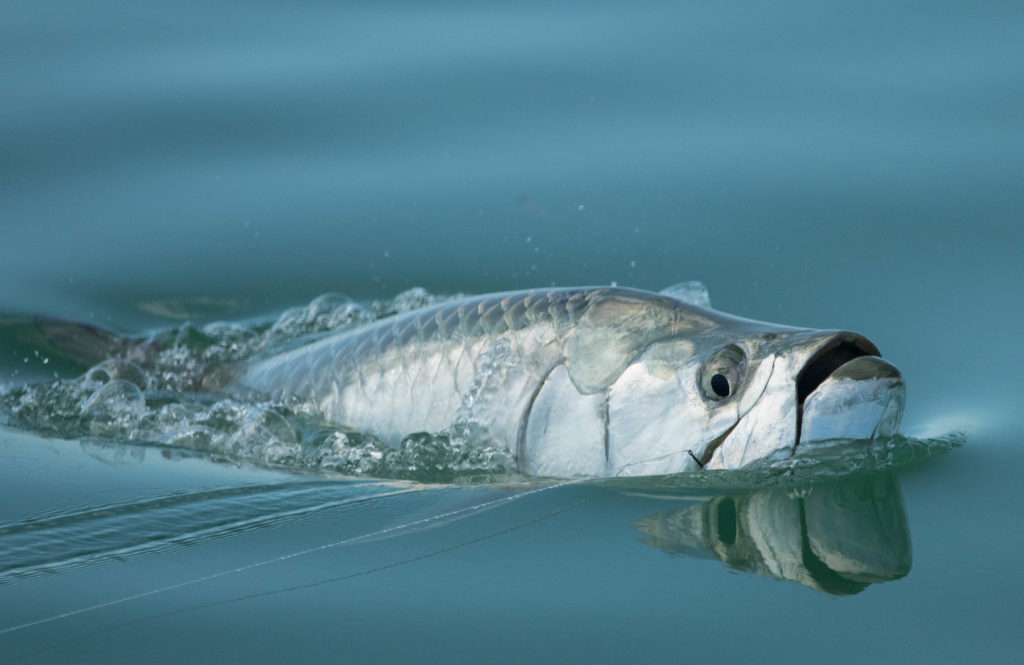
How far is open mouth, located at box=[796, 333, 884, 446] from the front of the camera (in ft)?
10.2

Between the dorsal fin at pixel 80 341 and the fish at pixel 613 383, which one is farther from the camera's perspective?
the dorsal fin at pixel 80 341

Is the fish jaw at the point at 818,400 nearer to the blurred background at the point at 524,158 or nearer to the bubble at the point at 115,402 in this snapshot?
the blurred background at the point at 524,158

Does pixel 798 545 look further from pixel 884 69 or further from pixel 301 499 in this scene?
pixel 884 69

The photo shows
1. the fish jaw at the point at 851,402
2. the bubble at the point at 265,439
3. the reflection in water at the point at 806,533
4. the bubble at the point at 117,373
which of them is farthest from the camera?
the bubble at the point at 117,373

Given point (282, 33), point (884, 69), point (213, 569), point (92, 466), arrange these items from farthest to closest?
point (282, 33) → point (884, 69) → point (92, 466) → point (213, 569)

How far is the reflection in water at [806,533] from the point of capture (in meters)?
2.72

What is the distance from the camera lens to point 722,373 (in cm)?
322

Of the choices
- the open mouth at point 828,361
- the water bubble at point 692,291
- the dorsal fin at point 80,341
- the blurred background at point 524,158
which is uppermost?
the blurred background at point 524,158

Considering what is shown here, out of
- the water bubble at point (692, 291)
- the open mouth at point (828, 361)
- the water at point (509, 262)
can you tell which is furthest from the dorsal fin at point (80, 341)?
the open mouth at point (828, 361)

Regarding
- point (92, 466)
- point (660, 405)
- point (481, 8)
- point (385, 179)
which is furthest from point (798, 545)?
point (481, 8)

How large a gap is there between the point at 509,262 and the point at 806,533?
2.87m

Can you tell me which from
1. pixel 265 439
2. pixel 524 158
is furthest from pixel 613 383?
pixel 524 158

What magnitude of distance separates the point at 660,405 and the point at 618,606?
32.8 inches

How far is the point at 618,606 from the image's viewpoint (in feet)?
8.50
